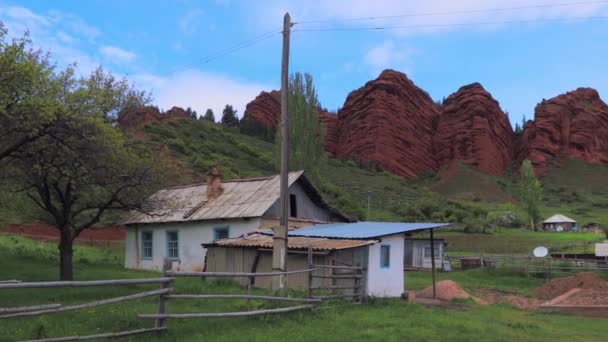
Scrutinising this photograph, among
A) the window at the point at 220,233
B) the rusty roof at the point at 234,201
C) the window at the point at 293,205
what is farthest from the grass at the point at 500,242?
the window at the point at 220,233

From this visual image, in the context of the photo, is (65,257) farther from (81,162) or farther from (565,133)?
(565,133)

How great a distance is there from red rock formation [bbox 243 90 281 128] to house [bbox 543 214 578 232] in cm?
7199

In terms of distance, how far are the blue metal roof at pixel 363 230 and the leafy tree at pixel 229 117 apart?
92840 millimetres

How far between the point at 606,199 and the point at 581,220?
24021 mm

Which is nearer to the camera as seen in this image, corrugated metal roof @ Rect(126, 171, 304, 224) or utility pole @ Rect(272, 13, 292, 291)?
utility pole @ Rect(272, 13, 292, 291)

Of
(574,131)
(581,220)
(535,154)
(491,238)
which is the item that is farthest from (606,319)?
(574,131)

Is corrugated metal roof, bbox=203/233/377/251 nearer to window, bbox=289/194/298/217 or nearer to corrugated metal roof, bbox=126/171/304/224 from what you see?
corrugated metal roof, bbox=126/171/304/224

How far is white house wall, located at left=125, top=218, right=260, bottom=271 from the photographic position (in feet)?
79.6

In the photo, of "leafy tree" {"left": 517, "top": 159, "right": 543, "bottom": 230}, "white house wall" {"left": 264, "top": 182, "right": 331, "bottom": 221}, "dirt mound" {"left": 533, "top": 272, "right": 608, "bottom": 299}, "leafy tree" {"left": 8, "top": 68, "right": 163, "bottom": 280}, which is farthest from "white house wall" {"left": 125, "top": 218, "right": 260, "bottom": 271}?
"leafy tree" {"left": 517, "top": 159, "right": 543, "bottom": 230}

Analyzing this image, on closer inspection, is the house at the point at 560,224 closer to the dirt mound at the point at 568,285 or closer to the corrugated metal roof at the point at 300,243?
the dirt mound at the point at 568,285

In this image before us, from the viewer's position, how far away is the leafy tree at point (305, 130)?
43.2 m

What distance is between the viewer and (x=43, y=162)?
15.4 m

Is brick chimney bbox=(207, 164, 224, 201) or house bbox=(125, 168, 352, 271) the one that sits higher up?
brick chimney bbox=(207, 164, 224, 201)

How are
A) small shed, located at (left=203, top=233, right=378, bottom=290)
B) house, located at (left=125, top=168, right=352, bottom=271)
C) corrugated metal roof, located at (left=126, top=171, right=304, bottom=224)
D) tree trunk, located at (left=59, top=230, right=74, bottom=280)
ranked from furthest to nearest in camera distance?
house, located at (left=125, top=168, right=352, bottom=271) → corrugated metal roof, located at (left=126, top=171, right=304, bottom=224) → tree trunk, located at (left=59, top=230, right=74, bottom=280) → small shed, located at (left=203, top=233, right=378, bottom=290)
